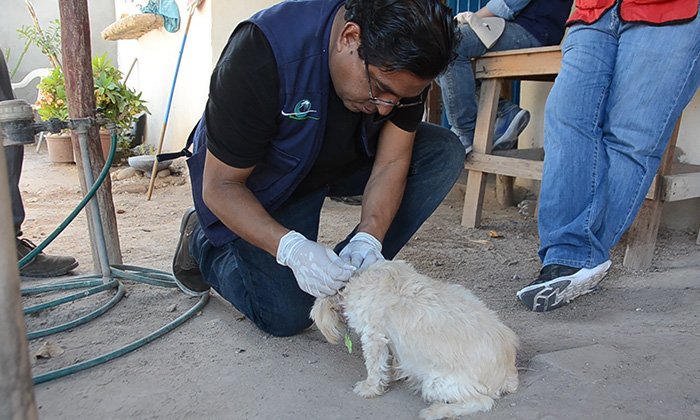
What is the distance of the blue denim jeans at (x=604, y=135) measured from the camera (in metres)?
2.23

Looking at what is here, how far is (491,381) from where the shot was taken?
1.47 meters

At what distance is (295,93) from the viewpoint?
1752 millimetres

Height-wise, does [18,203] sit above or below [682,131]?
below

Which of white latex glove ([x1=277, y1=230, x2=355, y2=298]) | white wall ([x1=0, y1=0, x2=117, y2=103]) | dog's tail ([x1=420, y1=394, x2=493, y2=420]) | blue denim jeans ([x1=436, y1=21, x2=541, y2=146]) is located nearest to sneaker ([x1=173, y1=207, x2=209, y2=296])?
white latex glove ([x1=277, y1=230, x2=355, y2=298])

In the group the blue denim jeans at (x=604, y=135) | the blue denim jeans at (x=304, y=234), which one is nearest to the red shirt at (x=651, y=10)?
the blue denim jeans at (x=604, y=135)

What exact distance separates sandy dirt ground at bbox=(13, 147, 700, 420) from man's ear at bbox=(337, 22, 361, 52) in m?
1.12

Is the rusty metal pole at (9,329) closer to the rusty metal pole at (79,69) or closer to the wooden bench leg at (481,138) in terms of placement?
the rusty metal pole at (79,69)

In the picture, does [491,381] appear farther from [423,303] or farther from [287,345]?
[287,345]

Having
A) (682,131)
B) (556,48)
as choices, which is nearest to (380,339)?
(556,48)

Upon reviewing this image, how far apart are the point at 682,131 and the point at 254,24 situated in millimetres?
3043

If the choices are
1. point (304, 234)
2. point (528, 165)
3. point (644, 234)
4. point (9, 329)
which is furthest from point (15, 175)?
point (644, 234)

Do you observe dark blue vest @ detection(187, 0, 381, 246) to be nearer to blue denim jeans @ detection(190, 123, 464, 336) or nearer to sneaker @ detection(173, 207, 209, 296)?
blue denim jeans @ detection(190, 123, 464, 336)

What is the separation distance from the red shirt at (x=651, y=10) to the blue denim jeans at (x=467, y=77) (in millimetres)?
1108

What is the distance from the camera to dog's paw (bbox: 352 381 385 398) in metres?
1.60
